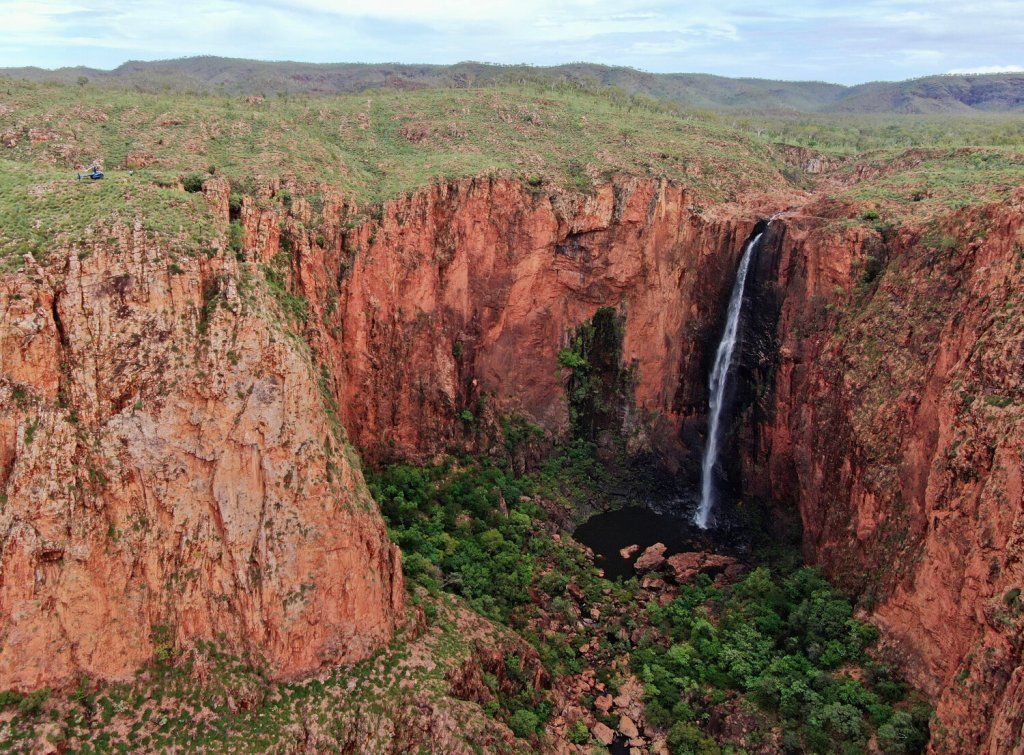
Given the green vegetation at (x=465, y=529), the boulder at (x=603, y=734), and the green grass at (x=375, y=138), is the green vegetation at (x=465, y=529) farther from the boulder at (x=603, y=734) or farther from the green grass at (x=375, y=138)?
the green grass at (x=375, y=138)

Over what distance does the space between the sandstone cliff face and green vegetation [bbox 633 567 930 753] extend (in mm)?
12650

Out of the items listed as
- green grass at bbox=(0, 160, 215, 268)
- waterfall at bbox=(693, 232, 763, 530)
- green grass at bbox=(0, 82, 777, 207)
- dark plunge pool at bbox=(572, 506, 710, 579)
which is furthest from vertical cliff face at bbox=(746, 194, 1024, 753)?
green grass at bbox=(0, 160, 215, 268)

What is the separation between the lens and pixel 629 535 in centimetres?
3962

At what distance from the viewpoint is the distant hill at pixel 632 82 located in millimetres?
120625

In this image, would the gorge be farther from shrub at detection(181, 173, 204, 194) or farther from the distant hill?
the distant hill

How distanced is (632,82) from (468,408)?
416ft

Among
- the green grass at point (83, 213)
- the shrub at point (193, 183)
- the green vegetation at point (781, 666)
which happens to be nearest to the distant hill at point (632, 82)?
the shrub at point (193, 183)

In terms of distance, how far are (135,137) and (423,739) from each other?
34.1m

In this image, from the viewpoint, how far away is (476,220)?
40.6 metres

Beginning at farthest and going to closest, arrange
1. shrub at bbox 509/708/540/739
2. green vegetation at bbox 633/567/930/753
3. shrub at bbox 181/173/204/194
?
shrub at bbox 181/173/204/194 → shrub at bbox 509/708/540/739 → green vegetation at bbox 633/567/930/753

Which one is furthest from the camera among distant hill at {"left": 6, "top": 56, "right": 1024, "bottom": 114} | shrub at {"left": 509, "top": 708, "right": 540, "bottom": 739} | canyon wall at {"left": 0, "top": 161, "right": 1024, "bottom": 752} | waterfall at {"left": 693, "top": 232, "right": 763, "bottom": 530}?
distant hill at {"left": 6, "top": 56, "right": 1024, "bottom": 114}

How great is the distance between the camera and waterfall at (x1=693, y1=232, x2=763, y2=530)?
133 feet

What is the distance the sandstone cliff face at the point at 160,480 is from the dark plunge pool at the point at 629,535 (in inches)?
627

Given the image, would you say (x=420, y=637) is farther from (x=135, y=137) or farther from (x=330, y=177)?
(x=135, y=137)
